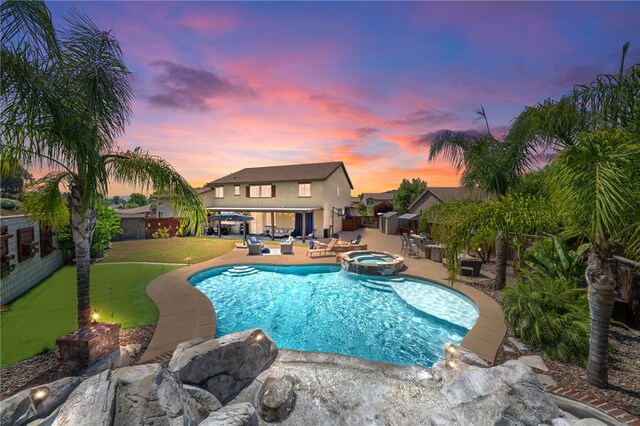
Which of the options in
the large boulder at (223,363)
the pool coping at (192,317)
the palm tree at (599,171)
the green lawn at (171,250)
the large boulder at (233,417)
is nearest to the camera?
the large boulder at (233,417)

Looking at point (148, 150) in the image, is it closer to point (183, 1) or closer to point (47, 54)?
point (47, 54)

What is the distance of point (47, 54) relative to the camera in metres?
5.47

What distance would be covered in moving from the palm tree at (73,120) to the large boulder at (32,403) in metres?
3.01

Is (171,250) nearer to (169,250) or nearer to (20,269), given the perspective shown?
(169,250)

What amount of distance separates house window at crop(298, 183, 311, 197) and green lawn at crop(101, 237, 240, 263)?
9.08 m

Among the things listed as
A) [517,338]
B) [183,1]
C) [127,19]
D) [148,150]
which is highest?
[183,1]

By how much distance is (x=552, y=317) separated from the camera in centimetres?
654

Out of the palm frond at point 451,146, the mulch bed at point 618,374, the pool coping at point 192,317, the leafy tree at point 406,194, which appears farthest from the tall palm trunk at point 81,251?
the leafy tree at point 406,194

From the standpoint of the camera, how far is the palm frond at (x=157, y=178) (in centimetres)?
682

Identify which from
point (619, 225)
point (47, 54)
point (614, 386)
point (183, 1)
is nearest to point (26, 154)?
point (47, 54)

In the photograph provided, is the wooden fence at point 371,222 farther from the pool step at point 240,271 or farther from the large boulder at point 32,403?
the large boulder at point 32,403

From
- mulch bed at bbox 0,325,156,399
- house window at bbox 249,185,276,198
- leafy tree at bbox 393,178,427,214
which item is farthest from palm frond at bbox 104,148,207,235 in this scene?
leafy tree at bbox 393,178,427,214

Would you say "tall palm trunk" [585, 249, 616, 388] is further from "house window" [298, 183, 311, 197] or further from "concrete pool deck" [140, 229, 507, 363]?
"house window" [298, 183, 311, 197]

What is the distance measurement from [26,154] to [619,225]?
11772mm
